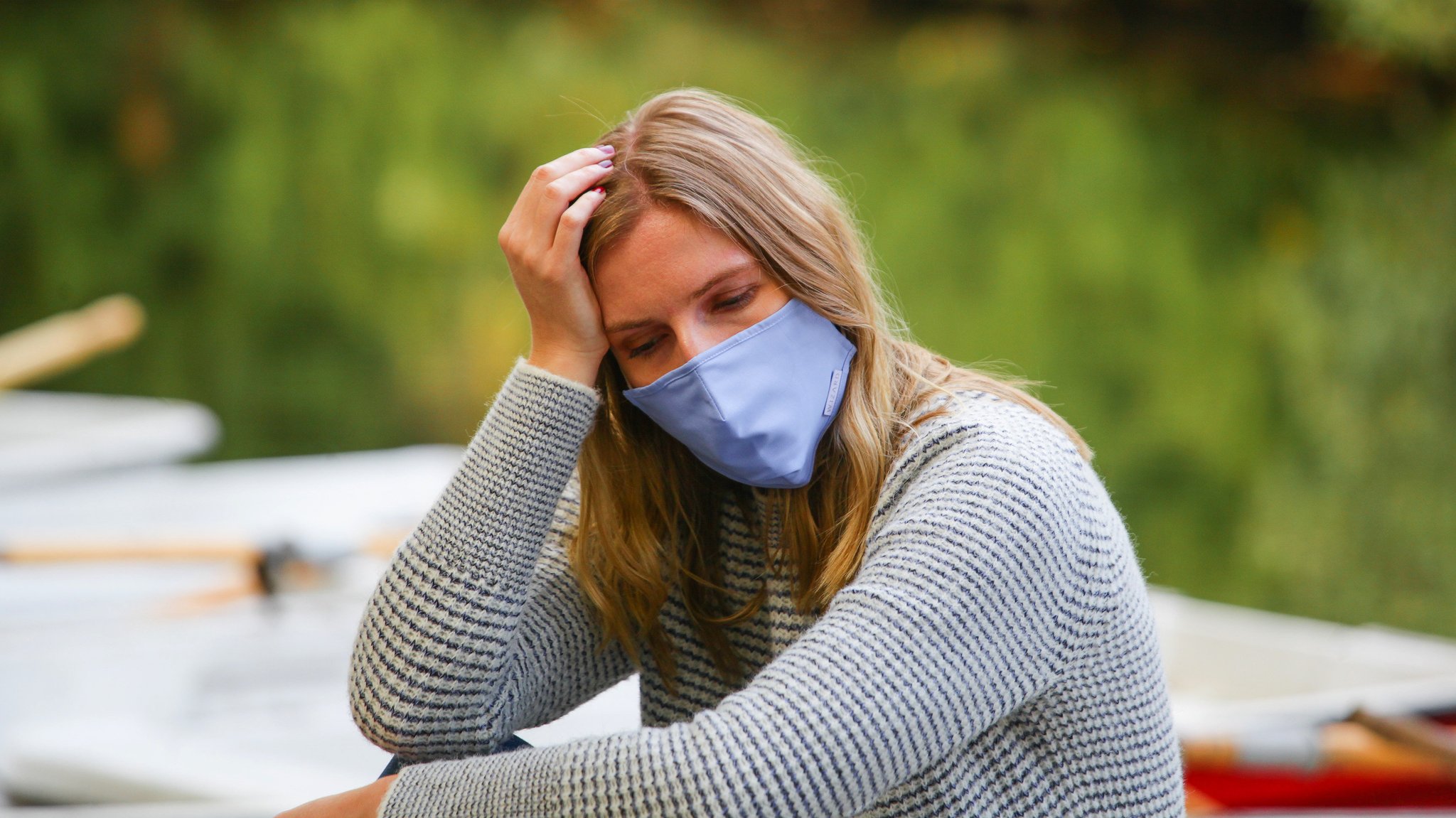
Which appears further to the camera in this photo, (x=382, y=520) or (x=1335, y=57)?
(x=1335, y=57)

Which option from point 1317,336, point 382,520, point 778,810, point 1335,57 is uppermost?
point 1335,57

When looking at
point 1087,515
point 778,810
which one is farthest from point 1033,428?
point 778,810

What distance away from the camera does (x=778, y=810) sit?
2.32 feet

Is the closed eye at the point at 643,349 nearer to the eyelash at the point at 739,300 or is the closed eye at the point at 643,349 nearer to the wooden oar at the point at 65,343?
the eyelash at the point at 739,300

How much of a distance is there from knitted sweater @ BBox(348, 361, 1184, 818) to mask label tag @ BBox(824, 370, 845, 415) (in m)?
0.07

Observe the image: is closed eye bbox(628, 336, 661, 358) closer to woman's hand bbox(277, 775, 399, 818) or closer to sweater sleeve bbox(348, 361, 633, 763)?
sweater sleeve bbox(348, 361, 633, 763)

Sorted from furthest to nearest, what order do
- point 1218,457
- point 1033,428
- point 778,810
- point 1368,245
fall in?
point 1218,457 < point 1368,245 < point 1033,428 < point 778,810

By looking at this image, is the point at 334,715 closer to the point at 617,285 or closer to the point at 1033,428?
the point at 617,285

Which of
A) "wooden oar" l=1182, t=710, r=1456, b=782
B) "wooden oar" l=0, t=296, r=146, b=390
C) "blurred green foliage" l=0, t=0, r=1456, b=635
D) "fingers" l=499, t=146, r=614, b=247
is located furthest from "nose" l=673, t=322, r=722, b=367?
"blurred green foliage" l=0, t=0, r=1456, b=635

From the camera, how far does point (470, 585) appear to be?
2.92 feet

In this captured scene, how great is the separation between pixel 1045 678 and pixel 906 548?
0.12 m

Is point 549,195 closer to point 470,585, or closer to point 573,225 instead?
point 573,225

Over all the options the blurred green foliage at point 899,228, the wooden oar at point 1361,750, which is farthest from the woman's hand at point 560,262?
the blurred green foliage at point 899,228

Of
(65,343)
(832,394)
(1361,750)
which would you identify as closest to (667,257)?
(832,394)
